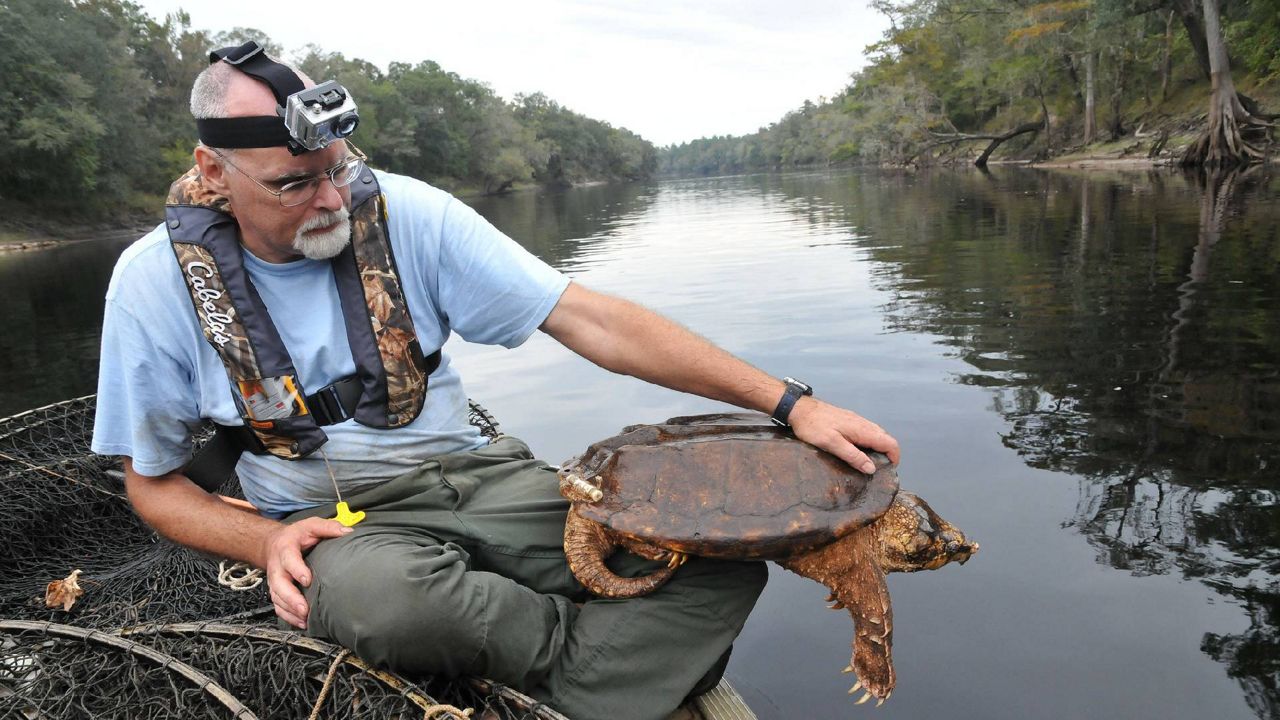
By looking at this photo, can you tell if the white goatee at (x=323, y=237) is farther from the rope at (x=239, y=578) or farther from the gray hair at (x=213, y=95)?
the rope at (x=239, y=578)

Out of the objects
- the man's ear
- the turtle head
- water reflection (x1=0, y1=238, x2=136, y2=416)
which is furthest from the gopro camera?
water reflection (x1=0, y1=238, x2=136, y2=416)

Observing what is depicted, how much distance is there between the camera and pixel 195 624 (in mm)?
2906

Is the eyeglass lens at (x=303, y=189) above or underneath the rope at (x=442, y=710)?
above

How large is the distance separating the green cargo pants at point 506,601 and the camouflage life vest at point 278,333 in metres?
0.30

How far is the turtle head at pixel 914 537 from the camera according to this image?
10.4ft

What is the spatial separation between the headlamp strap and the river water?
3263mm

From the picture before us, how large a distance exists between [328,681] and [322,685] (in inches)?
→ 5.2

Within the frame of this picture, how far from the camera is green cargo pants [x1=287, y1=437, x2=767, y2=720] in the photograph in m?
2.50

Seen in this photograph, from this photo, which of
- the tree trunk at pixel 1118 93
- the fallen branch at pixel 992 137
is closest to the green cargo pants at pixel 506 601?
the tree trunk at pixel 1118 93

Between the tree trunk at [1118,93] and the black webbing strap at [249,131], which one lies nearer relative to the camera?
the black webbing strap at [249,131]

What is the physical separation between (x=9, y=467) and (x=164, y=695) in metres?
3.28

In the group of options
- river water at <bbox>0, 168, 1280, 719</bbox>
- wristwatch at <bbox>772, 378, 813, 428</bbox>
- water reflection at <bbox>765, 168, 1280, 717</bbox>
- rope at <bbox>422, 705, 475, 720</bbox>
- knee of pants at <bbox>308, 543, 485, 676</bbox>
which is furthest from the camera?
water reflection at <bbox>765, 168, 1280, 717</bbox>

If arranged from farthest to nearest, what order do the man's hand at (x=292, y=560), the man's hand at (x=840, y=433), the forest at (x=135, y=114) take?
the forest at (x=135, y=114), the man's hand at (x=840, y=433), the man's hand at (x=292, y=560)

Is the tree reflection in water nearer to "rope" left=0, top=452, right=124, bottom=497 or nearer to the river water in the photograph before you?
the river water
